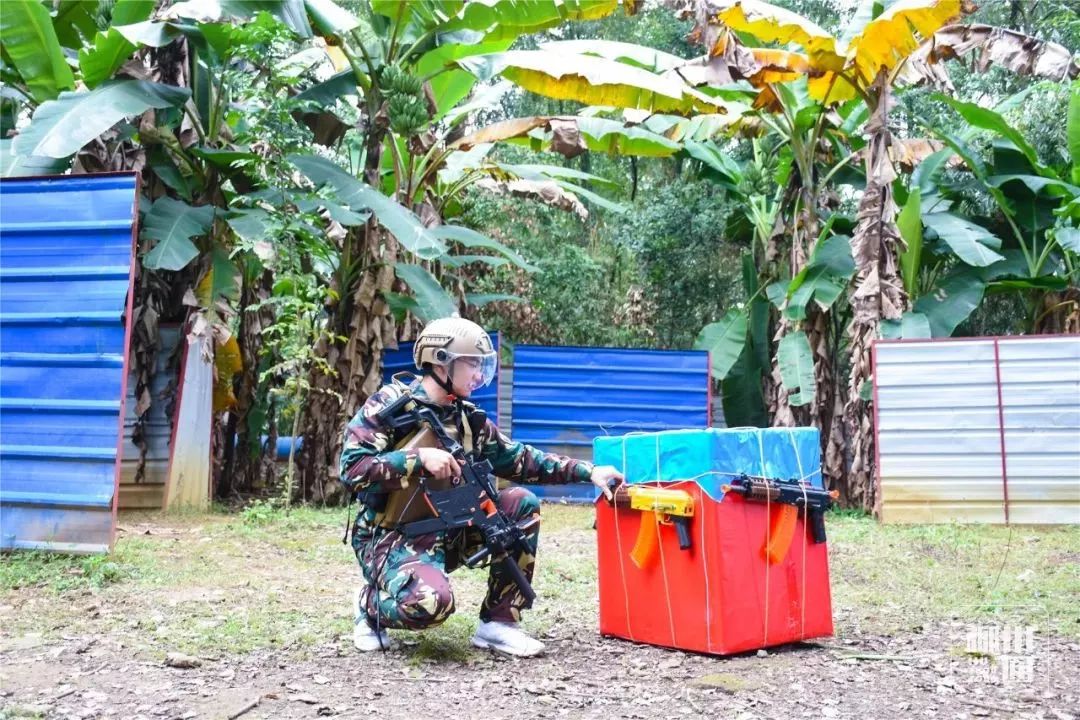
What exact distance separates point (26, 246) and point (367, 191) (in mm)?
2833

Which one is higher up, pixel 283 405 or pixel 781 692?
pixel 283 405

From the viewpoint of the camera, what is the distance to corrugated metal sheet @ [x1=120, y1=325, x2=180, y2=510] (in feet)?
29.1

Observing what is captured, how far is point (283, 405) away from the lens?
10930 millimetres

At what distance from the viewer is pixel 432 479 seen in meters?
4.18

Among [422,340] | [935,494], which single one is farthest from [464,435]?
[935,494]

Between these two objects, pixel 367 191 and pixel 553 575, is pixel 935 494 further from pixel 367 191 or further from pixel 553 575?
pixel 367 191

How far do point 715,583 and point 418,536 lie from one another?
120 centimetres

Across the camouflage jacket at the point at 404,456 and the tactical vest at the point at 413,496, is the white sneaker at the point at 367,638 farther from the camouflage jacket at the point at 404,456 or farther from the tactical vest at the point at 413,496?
the camouflage jacket at the point at 404,456

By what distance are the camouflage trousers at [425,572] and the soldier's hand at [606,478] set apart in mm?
285

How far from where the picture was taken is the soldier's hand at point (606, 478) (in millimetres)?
4453

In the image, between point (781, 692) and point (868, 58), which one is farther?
point (868, 58)

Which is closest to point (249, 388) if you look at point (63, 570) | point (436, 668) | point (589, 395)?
point (589, 395)

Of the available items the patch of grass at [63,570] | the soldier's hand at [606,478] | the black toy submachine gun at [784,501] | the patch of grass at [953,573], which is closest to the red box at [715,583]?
the black toy submachine gun at [784,501]

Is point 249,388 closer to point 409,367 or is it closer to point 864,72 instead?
point 409,367
